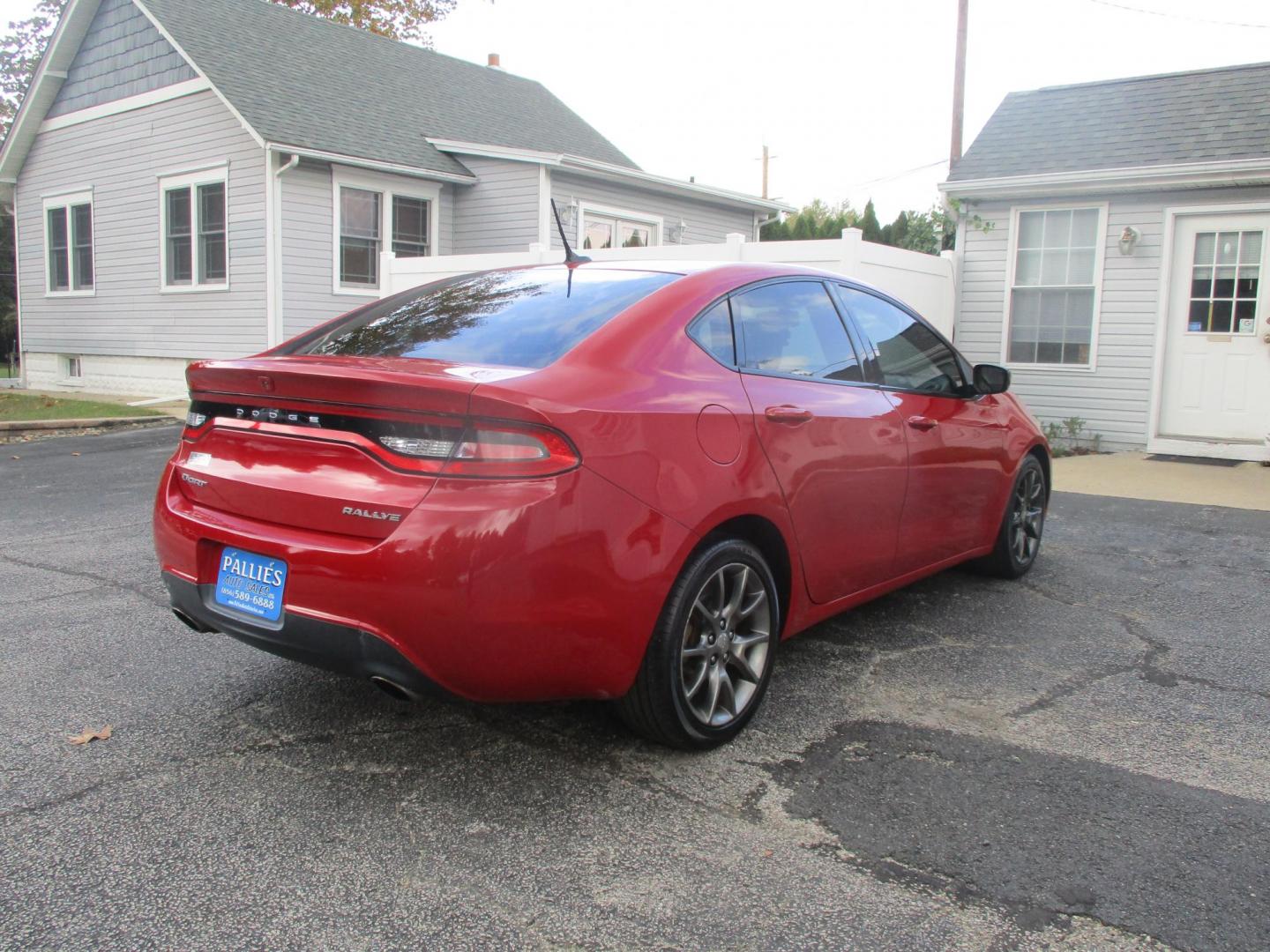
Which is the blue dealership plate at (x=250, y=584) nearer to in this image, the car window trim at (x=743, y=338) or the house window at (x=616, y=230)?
the car window trim at (x=743, y=338)

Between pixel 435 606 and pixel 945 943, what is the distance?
143 cm

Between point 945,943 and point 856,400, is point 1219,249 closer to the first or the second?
point 856,400

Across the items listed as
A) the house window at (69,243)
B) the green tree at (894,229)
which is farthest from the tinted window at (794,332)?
the house window at (69,243)

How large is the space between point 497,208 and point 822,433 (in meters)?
13.1

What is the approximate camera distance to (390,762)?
3180mm

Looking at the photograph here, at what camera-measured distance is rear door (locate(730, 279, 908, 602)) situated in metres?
3.57

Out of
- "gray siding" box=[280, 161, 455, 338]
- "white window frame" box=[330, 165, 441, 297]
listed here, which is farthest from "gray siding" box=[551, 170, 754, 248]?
"gray siding" box=[280, 161, 455, 338]

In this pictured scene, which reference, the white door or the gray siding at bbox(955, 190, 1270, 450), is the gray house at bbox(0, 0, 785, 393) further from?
the white door

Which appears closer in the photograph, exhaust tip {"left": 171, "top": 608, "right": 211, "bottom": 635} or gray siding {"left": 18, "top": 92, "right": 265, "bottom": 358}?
exhaust tip {"left": 171, "top": 608, "right": 211, "bottom": 635}

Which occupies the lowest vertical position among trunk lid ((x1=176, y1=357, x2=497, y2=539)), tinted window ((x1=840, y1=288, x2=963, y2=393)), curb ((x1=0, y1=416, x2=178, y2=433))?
curb ((x1=0, y1=416, x2=178, y2=433))

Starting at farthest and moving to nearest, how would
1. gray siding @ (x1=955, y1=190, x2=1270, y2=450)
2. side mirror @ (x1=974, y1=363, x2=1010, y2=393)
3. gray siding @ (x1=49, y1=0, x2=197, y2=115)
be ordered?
gray siding @ (x1=49, y1=0, x2=197, y2=115) < gray siding @ (x1=955, y1=190, x2=1270, y2=450) < side mirror @ (x1=974, y1=363, x2=1010, y2=393)

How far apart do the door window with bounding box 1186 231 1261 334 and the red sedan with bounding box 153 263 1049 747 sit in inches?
326

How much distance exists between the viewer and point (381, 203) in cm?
1540

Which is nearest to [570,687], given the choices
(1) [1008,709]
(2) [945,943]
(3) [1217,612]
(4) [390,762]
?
(4) [390,762]
